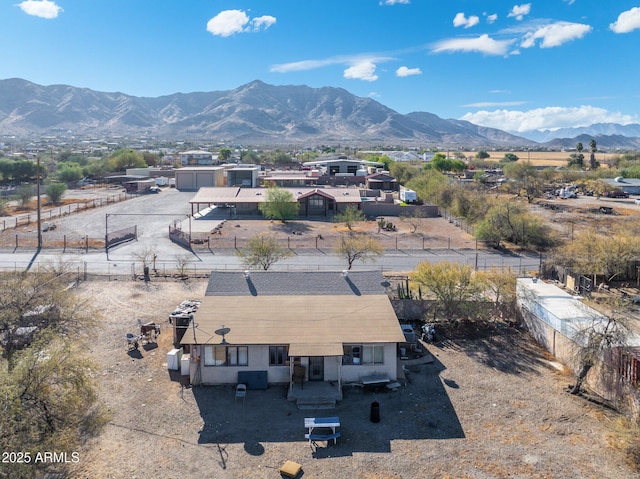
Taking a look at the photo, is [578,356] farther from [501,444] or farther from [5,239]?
[5,239]

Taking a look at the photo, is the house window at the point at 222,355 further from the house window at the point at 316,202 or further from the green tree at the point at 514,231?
the house window at the point at 316,202

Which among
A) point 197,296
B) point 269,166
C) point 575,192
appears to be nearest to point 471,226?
point 197,296

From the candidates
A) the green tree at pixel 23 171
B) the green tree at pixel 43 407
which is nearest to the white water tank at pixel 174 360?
the green tree at pixel 43 407

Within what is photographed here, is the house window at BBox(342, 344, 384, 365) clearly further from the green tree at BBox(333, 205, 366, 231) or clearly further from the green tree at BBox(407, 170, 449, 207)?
the green tree at BBox(407, 170, 449, 207)

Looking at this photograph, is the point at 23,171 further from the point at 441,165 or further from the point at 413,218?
the point at 441,165

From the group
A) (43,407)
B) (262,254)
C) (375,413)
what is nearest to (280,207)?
(262,254)

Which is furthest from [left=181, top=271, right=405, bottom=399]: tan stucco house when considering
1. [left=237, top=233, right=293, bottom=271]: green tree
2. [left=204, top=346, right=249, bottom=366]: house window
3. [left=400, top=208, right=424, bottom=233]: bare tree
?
[left=400, top=208, right=424, bottom=233]: bare tree

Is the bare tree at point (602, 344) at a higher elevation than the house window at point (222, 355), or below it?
higher
